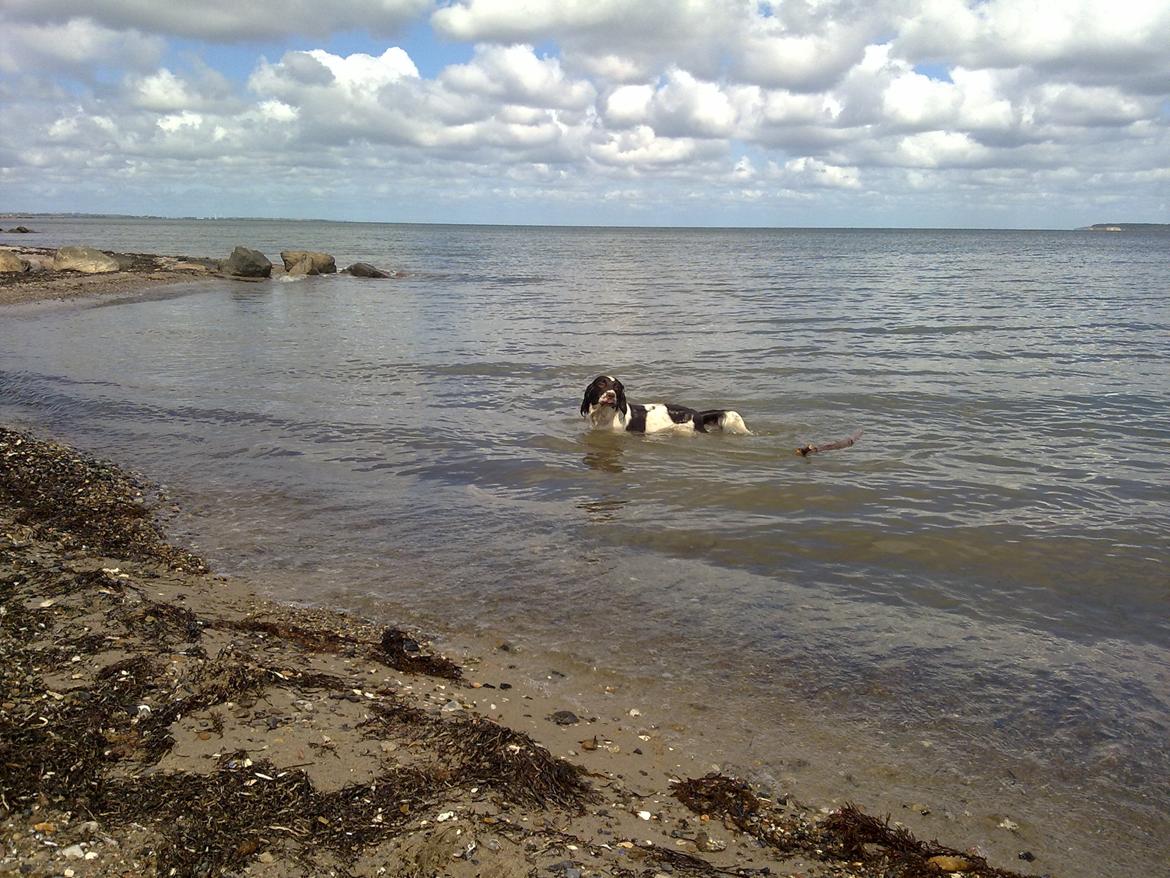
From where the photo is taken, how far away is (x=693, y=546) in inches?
295

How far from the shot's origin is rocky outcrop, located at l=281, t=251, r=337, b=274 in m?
42.7

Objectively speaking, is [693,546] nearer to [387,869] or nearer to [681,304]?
[387,869]

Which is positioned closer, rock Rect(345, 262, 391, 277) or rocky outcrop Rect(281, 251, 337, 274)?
rocky outcrop Rect(281, 251, 337, 274)

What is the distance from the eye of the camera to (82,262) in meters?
36.6

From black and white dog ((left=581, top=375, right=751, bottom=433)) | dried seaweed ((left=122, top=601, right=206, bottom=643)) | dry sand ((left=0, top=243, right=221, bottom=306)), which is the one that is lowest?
dried seaweed ((left=122, top=601, right=206, bottom=643))

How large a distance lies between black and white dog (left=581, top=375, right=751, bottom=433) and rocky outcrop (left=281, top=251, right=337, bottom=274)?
3511 centimetres

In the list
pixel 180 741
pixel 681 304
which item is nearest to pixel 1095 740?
pixel 180 741

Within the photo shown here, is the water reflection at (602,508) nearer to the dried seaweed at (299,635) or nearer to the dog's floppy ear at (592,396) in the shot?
the dog's floppy ear at (592,396)

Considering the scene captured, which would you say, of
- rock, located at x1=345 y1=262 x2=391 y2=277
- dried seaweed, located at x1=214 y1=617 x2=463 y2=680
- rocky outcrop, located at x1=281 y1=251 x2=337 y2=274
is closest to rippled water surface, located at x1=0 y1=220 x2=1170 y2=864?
dried seaweed, located at x1=214 y1=617 x2=463 y2=680

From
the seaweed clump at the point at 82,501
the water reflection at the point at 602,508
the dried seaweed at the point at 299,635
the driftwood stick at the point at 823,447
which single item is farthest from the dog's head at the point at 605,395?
the dried seaweed at the point at 299,635

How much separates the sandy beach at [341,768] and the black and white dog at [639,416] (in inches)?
245

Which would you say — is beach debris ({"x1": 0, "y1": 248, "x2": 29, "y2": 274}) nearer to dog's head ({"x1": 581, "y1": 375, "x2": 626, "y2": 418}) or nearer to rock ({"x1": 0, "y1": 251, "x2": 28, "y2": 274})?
rock ({"x1": 0, "y1": 251, "x2": 28, "y2": 274})

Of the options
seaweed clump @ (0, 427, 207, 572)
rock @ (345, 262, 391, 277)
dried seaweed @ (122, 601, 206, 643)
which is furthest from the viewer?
rock @ (345, 262, 391, 277)

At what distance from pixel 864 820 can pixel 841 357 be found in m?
15.6
